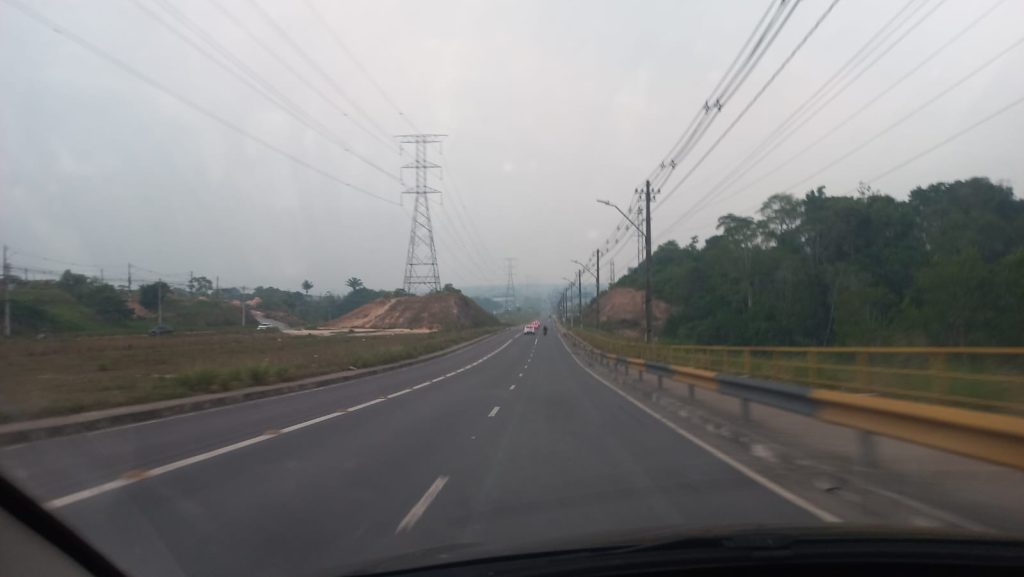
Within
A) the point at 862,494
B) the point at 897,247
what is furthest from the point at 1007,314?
the point at 862,494

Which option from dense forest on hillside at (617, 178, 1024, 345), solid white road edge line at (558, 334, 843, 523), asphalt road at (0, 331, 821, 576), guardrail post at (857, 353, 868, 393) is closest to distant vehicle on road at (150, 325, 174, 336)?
dense forest on hillside at (617, 178, 1024, 345)

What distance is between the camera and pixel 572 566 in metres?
4.71

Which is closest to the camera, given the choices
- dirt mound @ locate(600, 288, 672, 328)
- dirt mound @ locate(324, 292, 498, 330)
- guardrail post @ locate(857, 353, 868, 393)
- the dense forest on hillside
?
guardrail post @ locate(857, 353, 868, 393)

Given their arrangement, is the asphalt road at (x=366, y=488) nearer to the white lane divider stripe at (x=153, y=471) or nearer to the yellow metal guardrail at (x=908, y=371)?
the white lane divider stripe at (x=153, y=471)

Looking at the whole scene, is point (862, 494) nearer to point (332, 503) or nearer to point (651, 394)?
point (332, 503)

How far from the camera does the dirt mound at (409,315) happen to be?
125 metres

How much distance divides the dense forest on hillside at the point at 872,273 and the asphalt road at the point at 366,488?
1374cm

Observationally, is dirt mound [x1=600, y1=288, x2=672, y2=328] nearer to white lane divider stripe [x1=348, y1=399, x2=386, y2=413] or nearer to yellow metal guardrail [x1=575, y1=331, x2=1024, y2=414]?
white lane divider stripe [x1=348, y1=399, x2=386, y2=413]

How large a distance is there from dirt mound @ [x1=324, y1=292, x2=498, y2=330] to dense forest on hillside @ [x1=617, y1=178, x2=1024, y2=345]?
6929 cm

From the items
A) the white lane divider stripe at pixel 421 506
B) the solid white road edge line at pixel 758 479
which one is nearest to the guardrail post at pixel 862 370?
the solid white road edge line at pixel 758 479

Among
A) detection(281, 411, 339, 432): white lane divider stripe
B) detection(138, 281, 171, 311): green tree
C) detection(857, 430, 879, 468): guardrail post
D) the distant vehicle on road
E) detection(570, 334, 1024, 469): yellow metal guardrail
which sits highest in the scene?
detection(138, 281, 171, 311): green tree

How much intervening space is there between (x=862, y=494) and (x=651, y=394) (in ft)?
49.7

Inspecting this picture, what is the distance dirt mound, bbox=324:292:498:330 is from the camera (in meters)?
125

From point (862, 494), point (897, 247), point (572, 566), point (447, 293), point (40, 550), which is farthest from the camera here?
point (447, 293)
